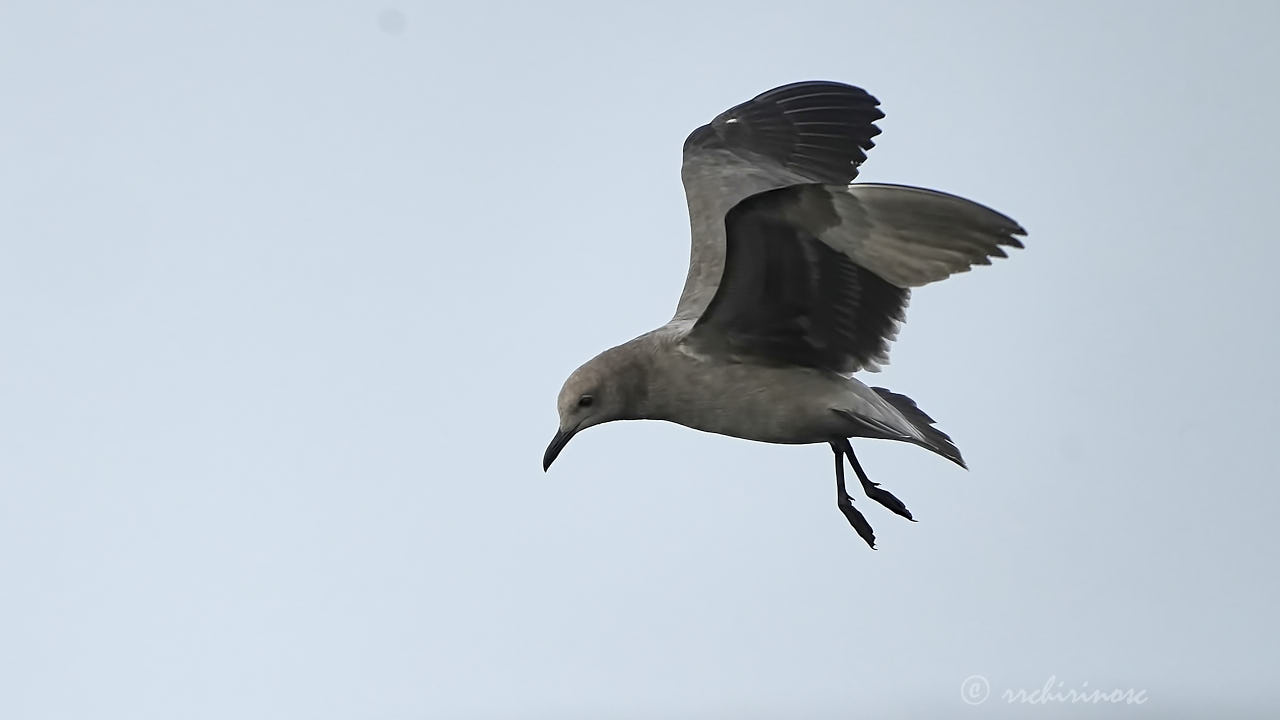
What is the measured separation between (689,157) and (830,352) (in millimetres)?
2119

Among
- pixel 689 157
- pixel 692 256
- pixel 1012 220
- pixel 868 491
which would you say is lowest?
pixel 868 491

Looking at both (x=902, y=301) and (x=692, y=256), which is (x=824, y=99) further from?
(x=902, y=301)

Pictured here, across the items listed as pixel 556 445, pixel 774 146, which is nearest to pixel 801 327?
pixel 556 445

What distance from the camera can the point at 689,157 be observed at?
8688 millimetres

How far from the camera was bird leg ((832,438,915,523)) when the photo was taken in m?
7.29

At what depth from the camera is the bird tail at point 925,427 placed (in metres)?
6.71

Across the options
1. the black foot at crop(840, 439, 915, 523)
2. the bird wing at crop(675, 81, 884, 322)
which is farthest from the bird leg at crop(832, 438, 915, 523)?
the bird wing at crop(675, 81, 884, 322)

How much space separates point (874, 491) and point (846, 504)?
176 millimetres

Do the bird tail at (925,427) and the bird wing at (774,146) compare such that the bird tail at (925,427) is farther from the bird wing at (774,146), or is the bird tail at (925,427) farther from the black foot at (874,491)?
the bird wing at (774,146)

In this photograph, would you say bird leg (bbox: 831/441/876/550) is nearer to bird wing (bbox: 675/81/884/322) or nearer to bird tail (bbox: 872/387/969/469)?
bird tail (bbox: 872/387/969/469)

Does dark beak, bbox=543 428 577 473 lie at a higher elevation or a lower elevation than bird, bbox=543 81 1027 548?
lower

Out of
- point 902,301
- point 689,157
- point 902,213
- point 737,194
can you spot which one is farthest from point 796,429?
point 689,157

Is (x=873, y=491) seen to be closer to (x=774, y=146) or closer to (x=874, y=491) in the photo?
(x=874, y=491)

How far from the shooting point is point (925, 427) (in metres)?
7.16
